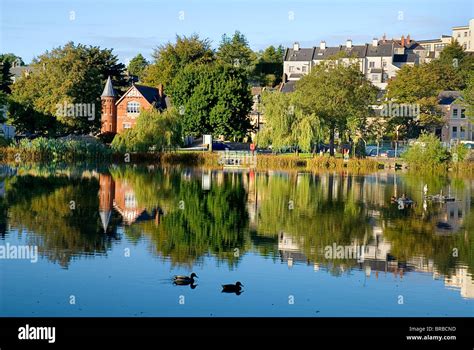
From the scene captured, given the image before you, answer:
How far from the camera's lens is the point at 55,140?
70.2m

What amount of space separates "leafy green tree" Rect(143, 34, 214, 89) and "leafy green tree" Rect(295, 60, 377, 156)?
21.9 m

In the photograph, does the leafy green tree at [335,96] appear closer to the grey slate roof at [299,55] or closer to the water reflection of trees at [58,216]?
the water reflection of trees at [58,216]

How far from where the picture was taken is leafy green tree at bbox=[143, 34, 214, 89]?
3588 inches

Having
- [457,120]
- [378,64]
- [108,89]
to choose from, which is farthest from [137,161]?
[378,64]

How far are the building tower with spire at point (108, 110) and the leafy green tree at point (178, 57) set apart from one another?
8.67m

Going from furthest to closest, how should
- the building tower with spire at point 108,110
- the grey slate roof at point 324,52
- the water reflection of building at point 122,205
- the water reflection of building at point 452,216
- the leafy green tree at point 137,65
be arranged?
the leafy green tree at point 137,65
the grey slate roof at point 324,52
the building tower with spire at point 108,110
the water reflection of building at point 122,205
the water reflection of building at point 452,216

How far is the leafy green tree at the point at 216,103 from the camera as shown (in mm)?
74562

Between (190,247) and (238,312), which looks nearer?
(238,312)

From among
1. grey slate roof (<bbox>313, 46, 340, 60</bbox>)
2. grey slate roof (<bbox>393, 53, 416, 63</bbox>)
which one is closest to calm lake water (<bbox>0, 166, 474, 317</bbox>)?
grey slate roof (<bbox>313, 46, 340, 60</bbox>)

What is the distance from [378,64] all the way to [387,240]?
319ft

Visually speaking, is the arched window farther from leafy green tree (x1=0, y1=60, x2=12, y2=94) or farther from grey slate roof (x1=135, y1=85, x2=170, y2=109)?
leafy green tree (x1=0, y1=60, x2=12, y2=94)

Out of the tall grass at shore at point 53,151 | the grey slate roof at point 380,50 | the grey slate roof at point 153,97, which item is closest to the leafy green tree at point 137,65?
the grey slate roof at point 380,50
